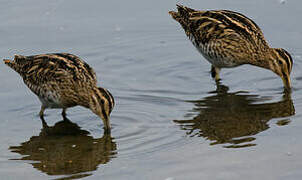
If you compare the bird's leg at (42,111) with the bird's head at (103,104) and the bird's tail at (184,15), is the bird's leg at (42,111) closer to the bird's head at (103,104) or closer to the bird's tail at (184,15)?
the bird's head at (103,104)

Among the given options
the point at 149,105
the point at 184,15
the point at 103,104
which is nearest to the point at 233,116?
the point at 149,105

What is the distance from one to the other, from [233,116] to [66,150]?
2639 mm

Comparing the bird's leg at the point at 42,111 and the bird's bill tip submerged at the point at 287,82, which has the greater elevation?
the bird's bill tip submerged at the point at 287,82

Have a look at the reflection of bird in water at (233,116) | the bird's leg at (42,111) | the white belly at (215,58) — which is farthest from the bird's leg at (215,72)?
the bird's leg at (42,111)

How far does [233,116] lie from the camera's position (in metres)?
9.98

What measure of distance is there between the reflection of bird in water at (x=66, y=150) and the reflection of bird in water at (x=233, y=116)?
1.31m

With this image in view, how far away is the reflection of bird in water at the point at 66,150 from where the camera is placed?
8305 millimetres

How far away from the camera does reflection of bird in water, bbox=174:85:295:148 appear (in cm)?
902

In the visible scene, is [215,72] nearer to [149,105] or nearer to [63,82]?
[149,105]

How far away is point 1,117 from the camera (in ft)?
33.1

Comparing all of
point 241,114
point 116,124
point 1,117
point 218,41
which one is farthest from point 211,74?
point 1,117

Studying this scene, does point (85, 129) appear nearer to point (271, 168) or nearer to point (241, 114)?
point (241, 114)

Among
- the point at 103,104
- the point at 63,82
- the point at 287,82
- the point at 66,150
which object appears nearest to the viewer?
the point at 66,150

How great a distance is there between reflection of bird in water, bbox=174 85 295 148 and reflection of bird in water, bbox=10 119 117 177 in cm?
131
